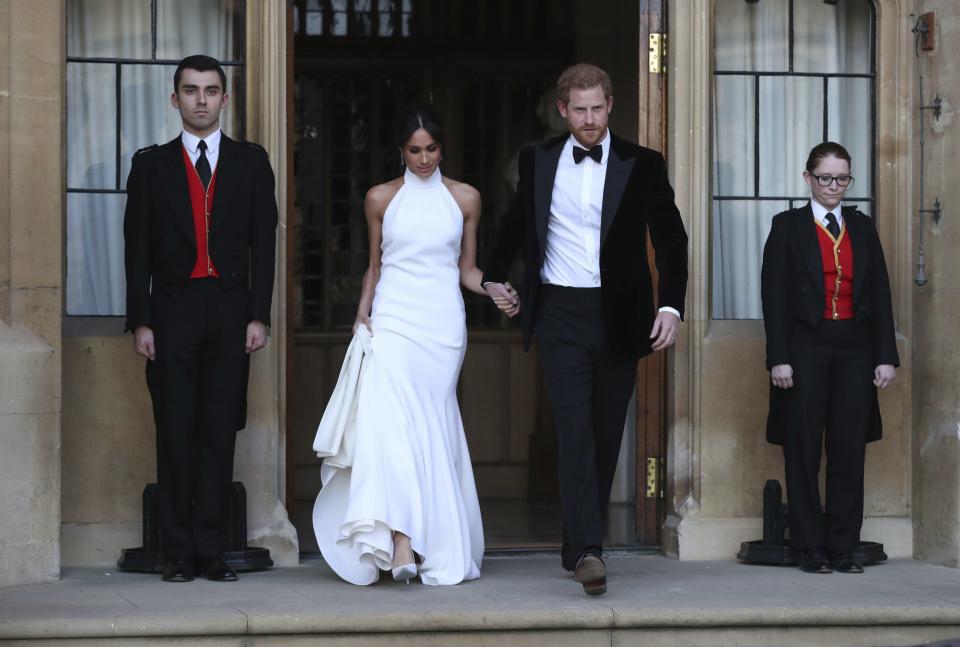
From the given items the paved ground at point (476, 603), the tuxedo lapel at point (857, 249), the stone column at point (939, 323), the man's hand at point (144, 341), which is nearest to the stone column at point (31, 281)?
the paved ground at point (476, 603)

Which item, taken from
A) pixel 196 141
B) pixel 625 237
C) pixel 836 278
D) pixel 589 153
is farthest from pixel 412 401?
pixel 836 278

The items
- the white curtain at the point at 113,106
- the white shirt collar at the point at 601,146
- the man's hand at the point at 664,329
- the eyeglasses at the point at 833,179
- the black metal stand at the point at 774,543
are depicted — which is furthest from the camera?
the white curtain at the point at 113,106

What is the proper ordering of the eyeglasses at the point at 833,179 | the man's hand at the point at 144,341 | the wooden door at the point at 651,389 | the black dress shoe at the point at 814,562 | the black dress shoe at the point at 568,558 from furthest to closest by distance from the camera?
the wooden door at the point at 651,389, the eyeglasses at the point at 833,179, the black dress shoe at the point at 814,562, the black dress shoe at the point at 568,558, the man's hand at the point at 144,341

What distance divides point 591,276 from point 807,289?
131 centimetres

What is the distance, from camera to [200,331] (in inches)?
289

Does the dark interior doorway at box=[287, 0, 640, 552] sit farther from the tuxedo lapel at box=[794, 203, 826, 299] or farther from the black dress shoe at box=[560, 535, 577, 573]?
the black dress shoe at box=[560, 535, 577, 573]

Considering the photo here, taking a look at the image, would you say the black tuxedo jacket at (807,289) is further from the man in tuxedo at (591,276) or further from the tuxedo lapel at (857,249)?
the man in tuxedo at (591,276)

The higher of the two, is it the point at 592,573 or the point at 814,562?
the point at 592,573

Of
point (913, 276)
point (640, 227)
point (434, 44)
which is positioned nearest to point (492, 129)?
point (434, 44)

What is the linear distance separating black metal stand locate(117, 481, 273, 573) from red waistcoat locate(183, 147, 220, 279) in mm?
1030

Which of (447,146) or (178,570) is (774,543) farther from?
(447,146)

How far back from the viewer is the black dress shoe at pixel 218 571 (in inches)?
290

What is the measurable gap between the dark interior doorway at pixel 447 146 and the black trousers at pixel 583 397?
4433 millimetres

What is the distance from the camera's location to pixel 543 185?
7156 millimetres
